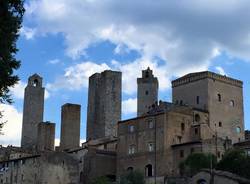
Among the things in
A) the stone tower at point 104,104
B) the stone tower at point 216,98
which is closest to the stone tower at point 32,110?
the stone tower at point 104,104

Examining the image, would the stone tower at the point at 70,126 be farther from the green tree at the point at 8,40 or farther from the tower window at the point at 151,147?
the green tree at the point at 8,40

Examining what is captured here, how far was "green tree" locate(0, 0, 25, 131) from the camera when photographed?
2177 centimetres

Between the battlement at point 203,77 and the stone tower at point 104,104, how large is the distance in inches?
788

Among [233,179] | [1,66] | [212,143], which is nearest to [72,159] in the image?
[212,143]

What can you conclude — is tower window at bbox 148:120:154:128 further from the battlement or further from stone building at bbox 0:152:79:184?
the battlement

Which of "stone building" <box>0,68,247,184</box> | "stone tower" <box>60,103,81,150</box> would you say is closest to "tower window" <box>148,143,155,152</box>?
"stone building" <box>0,68,247,184</box>

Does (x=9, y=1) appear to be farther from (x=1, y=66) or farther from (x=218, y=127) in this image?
(x=218, y=127)

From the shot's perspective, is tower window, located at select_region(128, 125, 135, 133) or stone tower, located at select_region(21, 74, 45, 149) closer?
tower window, located at select_region(128, 125, 135, 133)

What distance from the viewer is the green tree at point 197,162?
58219 millimetres

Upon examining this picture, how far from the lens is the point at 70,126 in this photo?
9531 centimetres

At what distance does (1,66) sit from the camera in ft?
72.4

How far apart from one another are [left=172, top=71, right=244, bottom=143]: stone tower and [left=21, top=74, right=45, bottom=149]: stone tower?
3390 cm

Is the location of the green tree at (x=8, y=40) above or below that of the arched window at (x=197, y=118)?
below

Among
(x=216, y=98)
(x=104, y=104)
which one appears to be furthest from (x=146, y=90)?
(x=216, y=98)
